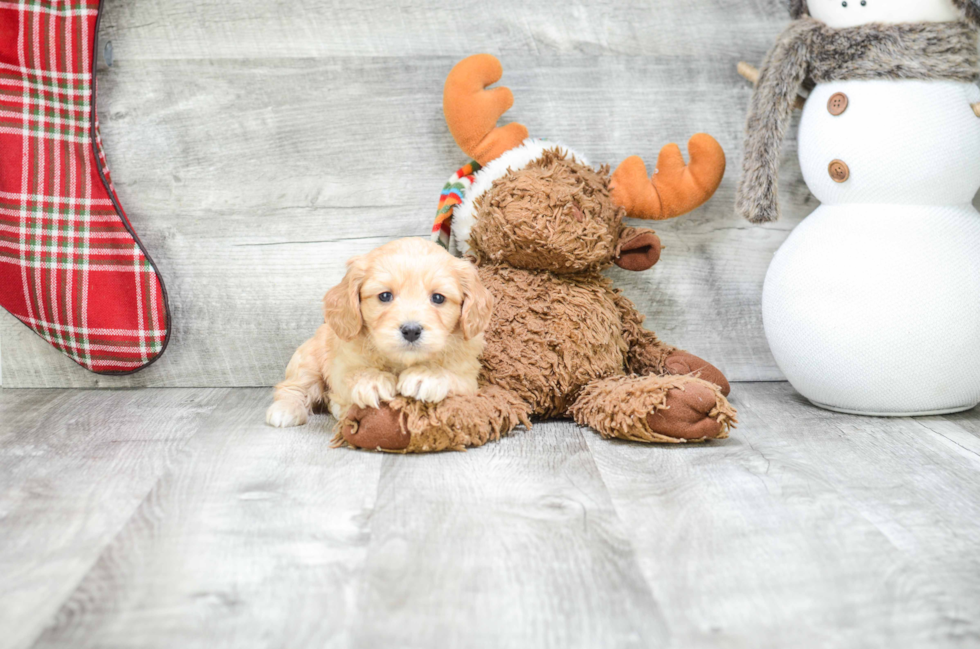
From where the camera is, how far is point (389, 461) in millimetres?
1418

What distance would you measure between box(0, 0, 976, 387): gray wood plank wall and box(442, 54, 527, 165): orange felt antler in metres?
→ 0.14

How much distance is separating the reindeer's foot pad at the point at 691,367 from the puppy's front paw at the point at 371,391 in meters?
0.64

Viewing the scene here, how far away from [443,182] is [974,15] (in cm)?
113

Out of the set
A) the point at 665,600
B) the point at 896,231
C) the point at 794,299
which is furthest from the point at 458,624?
the point at 896,231

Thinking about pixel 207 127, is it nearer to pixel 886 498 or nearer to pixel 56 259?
Result: pixel 56 259

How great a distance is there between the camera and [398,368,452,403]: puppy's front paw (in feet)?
4.71

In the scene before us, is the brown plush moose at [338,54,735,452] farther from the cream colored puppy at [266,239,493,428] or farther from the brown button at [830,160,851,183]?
the brown button at [830,160,851,183]

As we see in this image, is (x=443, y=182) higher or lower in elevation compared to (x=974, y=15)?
lower

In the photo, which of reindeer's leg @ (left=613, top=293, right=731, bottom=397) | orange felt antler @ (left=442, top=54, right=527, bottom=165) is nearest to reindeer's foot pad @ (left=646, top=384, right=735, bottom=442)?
reindeer's leg @ (left=613, top=293, right=731, bottom=397)

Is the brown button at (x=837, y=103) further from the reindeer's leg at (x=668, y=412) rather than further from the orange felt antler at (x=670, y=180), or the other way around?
the reindeer's leg at (x=668, y=412)

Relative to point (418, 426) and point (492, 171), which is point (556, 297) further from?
point (418, 426)

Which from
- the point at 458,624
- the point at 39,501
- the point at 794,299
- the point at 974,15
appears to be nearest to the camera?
the point at 458,624

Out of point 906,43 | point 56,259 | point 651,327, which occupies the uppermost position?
point 906,43

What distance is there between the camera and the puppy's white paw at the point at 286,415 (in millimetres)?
1647
